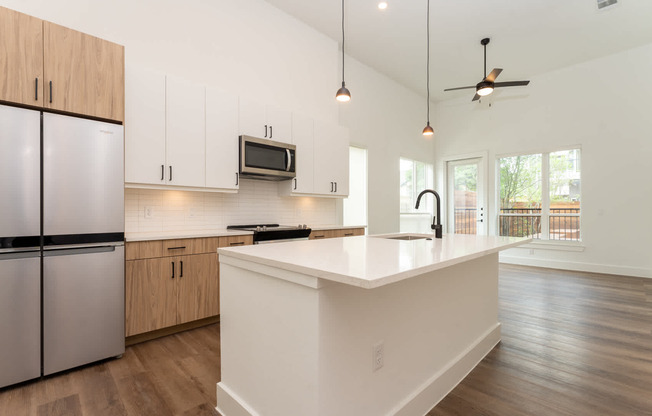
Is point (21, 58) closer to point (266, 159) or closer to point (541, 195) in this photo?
point (266, 159)

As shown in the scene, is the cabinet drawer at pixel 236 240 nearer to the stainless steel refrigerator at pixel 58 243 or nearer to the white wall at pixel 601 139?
the stainless steel refrigerator at pixel 58 243

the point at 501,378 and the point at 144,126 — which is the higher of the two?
the point at 144,126

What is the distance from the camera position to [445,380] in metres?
1.88

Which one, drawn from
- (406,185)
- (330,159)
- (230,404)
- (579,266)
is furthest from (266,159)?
(579,266)

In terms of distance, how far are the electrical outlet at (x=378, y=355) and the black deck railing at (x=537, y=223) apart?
5.93 m

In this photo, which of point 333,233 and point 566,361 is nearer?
point 566,361

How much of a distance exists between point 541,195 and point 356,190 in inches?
142

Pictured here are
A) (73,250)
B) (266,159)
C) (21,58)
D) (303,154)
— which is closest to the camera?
(21,58)

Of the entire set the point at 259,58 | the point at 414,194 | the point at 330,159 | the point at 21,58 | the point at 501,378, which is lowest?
the point at 501,378

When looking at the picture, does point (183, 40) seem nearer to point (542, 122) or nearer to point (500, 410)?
point (500, 410)

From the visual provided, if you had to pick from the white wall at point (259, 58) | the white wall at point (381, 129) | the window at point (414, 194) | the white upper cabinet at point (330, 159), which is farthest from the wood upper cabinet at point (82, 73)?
the window at point (414, 194)

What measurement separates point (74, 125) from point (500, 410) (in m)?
3.20

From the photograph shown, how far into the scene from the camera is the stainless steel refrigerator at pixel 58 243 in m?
1.93

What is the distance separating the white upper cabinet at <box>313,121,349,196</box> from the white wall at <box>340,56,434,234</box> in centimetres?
72
